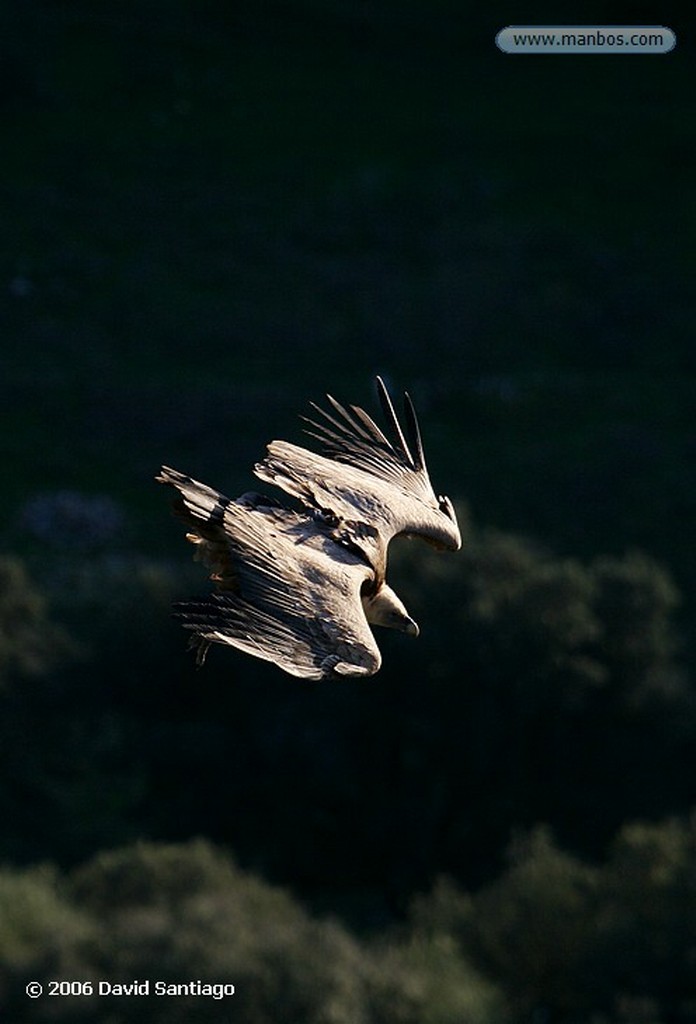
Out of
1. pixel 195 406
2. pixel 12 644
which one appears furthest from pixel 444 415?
pixel 12 644

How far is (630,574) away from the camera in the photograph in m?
A: 49.6

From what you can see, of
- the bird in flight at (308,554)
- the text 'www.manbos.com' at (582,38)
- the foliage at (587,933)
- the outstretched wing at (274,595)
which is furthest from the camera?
the text 'www.manbos.com' at (582,38)

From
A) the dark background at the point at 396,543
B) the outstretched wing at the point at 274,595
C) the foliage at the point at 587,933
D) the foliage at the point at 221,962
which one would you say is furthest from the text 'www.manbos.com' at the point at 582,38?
the outstretched wing at the point at 274,595

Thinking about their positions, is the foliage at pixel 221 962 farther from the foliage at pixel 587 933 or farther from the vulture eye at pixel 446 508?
the vulture eye at pixel 446 508

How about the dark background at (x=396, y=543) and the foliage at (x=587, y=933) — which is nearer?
the foliage at (x=587, y=933)

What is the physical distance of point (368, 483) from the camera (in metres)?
13.9

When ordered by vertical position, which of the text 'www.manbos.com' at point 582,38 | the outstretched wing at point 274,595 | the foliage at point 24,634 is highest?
the text 'www.manbos.com' at point 582,38

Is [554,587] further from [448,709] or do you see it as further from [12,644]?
[12,644]

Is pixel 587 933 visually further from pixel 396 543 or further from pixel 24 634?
pixel 24 634

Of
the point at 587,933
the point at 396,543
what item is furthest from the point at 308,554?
the point at 396,543

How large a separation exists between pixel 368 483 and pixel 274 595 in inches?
99.8

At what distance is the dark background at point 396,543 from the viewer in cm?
3678

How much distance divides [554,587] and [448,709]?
3354 millimetres

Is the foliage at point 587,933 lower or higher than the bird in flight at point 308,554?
higher
